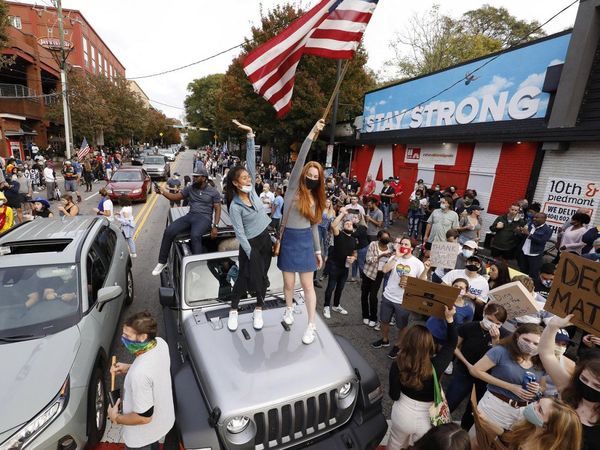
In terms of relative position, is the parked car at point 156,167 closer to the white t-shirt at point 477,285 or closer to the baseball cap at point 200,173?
the baseball cap at point 200,173

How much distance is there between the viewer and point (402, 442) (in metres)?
2.76

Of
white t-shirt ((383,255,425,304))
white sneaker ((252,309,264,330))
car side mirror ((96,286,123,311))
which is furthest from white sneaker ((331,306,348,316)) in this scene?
car side mirror ((96,286,123,311))

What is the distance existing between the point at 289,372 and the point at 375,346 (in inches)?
109

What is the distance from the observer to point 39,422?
8.52 ft

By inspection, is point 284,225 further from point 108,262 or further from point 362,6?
point 108,262

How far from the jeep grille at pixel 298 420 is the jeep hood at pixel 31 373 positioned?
70.1 inches

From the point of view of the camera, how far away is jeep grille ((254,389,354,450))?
2.66 m

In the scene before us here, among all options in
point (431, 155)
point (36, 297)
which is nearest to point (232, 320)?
point (36, 297)

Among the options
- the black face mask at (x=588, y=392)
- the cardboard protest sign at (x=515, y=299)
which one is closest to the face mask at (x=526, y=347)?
the black face mask at (x=588, y=392)

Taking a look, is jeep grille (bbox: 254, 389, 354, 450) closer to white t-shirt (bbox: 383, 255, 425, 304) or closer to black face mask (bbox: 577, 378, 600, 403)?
black face mask (bbox: 577, 378, 600, 403)

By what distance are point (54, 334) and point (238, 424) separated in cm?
218

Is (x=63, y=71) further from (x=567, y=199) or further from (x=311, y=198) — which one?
(x=567, y=199)

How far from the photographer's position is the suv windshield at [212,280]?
12.7 feet

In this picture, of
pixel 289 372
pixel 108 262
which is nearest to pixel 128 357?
pixel 108 262
